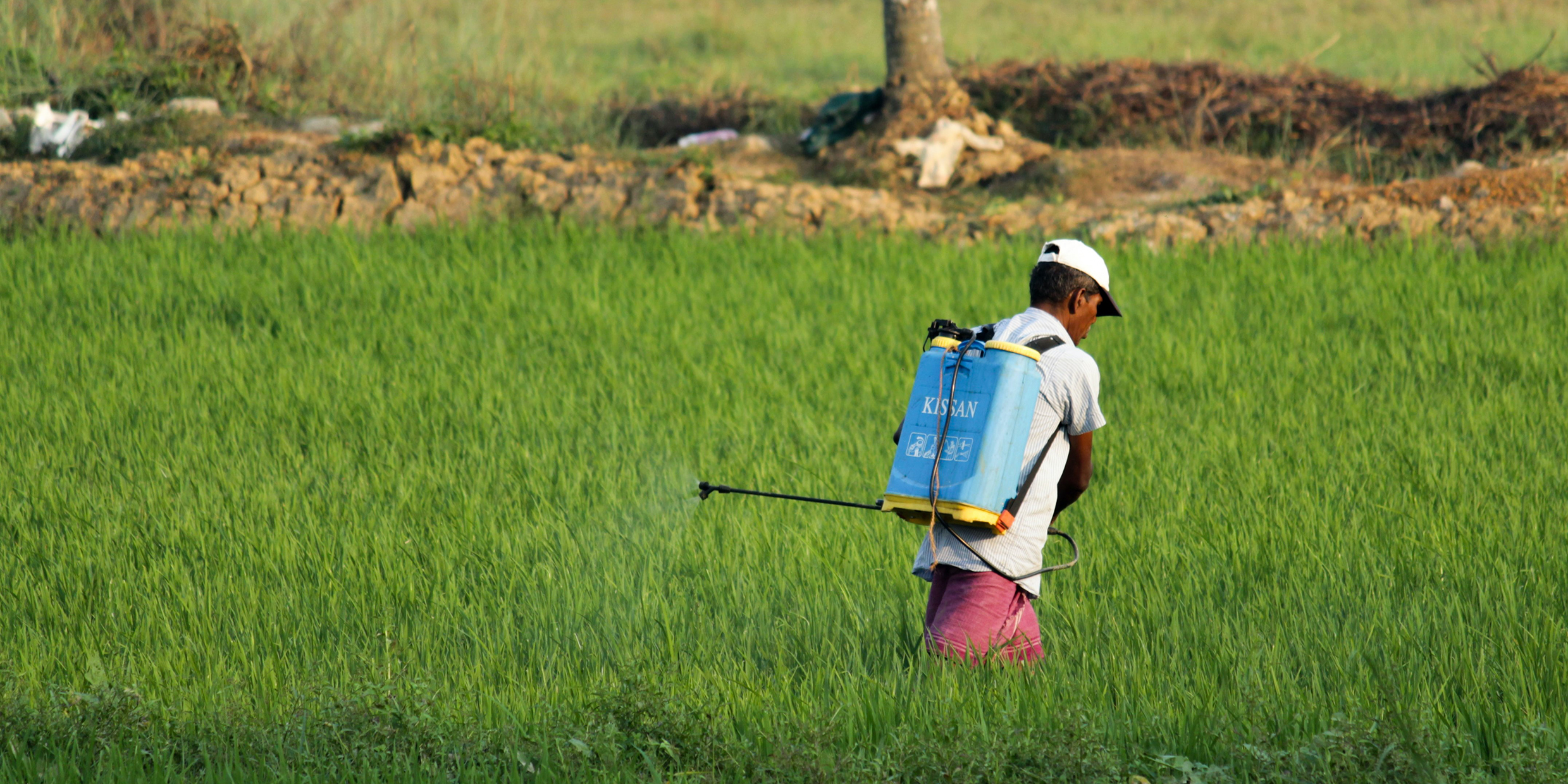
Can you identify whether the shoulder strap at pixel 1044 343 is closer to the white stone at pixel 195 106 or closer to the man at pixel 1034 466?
the man at pixel 1034 466

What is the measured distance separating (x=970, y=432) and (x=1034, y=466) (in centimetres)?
28

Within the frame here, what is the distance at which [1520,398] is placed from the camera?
19.4 ft

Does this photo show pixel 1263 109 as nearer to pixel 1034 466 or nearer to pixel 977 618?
pixel 1034 466

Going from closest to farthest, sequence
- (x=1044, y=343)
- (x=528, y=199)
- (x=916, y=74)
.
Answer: (x=1044, y=343), (x=528, y=199), (x=916, y=74)

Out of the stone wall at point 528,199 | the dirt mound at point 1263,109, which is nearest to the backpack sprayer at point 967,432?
the stone wall at point 528,199

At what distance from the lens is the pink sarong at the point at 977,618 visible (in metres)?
3.11

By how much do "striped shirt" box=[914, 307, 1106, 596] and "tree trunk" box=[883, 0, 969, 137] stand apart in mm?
8402

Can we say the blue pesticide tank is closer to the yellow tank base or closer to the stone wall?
the yellow tank base

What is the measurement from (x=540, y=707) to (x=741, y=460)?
2348 millimetres

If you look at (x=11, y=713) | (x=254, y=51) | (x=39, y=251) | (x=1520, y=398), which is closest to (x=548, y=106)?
(x=254, y=51)

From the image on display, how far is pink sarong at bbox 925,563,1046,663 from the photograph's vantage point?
10.2 feet

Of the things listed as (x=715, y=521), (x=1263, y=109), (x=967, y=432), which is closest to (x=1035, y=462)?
(x=967, y=432)

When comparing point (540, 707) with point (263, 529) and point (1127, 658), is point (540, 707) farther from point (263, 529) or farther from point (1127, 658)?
point (263, 529)

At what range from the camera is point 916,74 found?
11.6m
